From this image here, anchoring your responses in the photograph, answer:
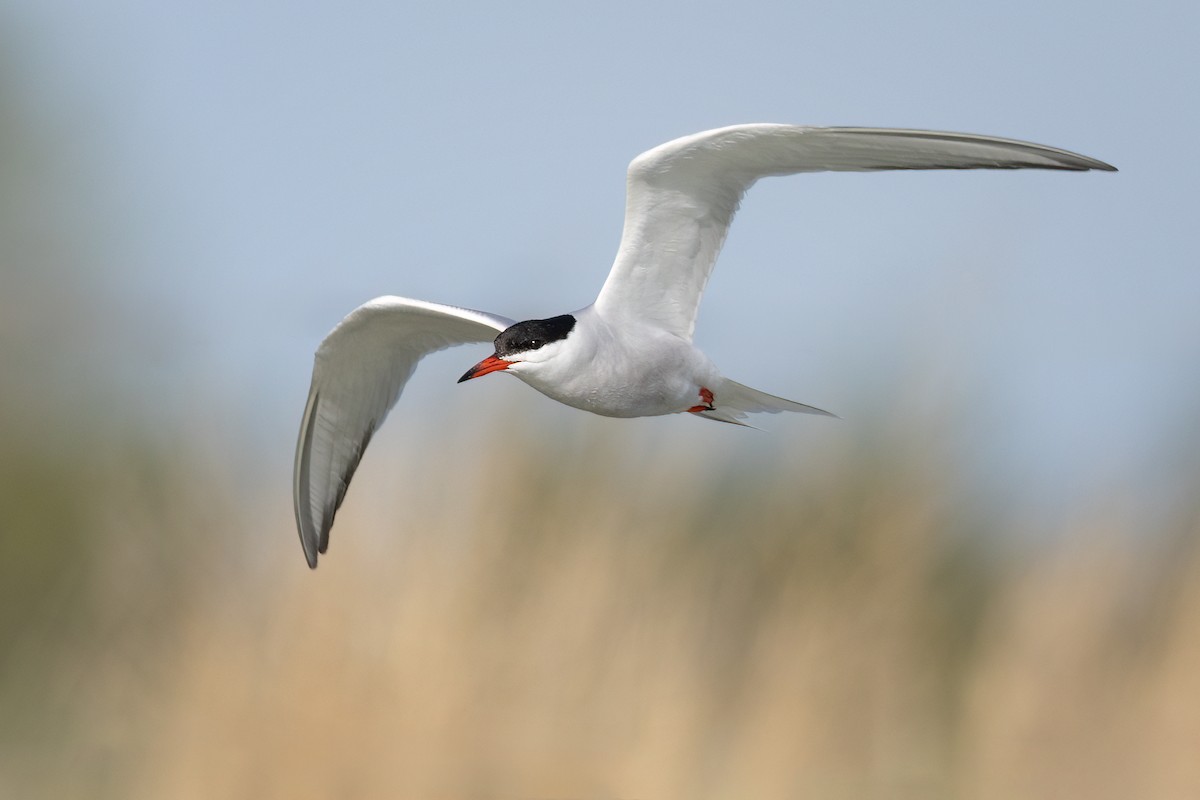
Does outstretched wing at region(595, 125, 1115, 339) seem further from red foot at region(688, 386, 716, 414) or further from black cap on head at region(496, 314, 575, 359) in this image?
black cap on head at region(496, 314, 575, 359)

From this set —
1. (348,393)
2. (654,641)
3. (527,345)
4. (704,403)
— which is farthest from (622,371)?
(348,393)

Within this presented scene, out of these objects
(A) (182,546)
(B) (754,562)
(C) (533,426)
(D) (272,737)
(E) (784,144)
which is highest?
(E) (784,144)

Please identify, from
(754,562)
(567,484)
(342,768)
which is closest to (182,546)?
(342,768)

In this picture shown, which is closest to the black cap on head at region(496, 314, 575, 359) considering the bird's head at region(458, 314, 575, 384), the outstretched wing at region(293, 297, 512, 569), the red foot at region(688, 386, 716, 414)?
the bird's head at region(458, 314, 575, 384)

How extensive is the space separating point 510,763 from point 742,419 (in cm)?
132

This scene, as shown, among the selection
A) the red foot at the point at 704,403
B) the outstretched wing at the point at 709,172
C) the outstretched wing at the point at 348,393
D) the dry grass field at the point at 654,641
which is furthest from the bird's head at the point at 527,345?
the dry grass field at the point at 654,641

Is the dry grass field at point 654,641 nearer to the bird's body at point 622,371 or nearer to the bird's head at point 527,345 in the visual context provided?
the bird's body at point 622,371

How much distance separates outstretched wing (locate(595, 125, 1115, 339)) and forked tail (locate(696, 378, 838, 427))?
0.20 meters

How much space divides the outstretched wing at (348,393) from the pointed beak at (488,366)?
2.39 feet

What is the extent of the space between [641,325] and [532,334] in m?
0.49

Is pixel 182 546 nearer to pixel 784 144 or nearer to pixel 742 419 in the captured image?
pixel 742 419

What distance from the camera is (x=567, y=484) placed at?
186 inches

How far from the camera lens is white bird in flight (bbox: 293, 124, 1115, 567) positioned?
136 inches

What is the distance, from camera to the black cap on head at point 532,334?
11.9 ft
